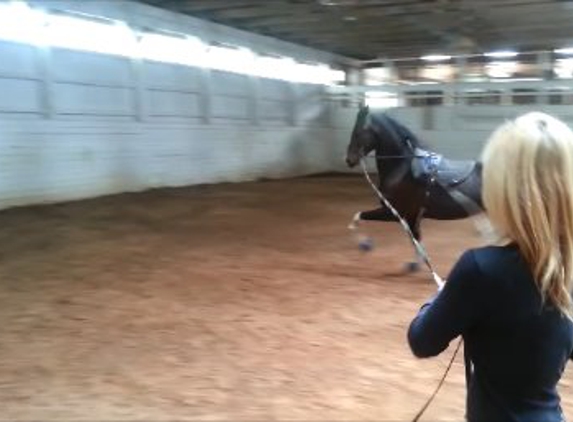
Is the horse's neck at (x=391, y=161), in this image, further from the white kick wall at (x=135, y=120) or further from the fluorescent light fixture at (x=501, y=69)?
the fluorescent light fixture at (x=501, y=69)

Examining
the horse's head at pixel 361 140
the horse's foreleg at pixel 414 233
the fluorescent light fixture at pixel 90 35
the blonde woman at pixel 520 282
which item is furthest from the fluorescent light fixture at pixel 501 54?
the blonde woman at pixel 520 282

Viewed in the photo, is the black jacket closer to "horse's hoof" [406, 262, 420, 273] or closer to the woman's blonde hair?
the woman's blonde hair

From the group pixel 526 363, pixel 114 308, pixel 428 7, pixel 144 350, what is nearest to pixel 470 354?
pixel 526 363

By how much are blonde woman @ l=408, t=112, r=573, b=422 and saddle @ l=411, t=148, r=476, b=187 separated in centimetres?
534

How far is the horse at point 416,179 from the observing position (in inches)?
261

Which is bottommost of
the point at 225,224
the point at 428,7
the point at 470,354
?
the point at 225,224

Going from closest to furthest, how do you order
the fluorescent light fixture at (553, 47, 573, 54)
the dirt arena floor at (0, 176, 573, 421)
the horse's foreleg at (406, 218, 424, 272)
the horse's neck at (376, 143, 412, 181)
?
the dirt arena floor at (0, 176, 573, 421)
the horse's neck at (376, 143, 412, 181)
the horse's foreleg at (406, 218, 424, 272)
the fluorescent light fixture at (553, 47, 573, 54)

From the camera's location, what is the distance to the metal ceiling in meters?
14.1

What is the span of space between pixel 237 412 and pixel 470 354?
2.20 meters

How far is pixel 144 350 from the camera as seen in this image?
4414mm

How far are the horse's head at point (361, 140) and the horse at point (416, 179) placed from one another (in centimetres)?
1

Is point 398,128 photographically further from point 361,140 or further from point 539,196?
point 539,196

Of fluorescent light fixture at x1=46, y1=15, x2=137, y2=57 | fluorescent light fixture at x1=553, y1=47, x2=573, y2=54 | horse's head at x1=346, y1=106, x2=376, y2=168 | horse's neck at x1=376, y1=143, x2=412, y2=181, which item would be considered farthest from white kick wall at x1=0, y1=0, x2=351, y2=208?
fluorescent light fixture at x1=553, y1=47, x2=573, y2=54

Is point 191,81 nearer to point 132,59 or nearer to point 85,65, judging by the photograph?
point 132,59
